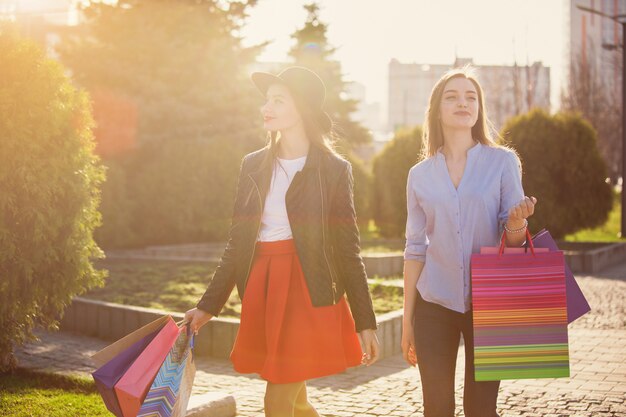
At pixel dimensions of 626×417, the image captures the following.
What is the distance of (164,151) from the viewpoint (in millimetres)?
21750

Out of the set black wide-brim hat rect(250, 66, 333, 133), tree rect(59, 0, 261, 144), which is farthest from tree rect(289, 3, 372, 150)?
black wide-brim hat rect(250, 66, 333, 133)

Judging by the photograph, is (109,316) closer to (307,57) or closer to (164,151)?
(164,151)

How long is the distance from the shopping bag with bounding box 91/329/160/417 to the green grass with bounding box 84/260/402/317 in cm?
504

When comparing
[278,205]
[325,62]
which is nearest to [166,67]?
[325,62]

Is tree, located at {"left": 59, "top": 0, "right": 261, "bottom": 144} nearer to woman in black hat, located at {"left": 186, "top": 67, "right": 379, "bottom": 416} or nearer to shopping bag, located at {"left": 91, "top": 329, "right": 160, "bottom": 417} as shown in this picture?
woman in black hat, located at {"left": 186, "top": 67, "right": 379, "bottom": 416}

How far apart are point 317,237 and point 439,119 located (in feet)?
2.63

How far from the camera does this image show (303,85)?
3.85 metres

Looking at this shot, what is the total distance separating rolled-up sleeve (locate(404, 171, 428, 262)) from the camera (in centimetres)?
365

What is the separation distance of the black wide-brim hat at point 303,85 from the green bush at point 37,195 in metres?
3.01

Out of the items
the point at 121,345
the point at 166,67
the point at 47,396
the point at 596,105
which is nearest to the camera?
the point at 121,345

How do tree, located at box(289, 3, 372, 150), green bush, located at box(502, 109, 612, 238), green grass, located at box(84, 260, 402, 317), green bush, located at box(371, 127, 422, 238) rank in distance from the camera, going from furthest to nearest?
tree, located at box(289, 3, 372, 150), green bush, located at box(371, 127, 422, 238), green bush, located at box(502, 109, 612, 238), green grass, located at box(84, 260, 402, 317)

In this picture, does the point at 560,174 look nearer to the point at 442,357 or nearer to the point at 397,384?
the point at 397,384

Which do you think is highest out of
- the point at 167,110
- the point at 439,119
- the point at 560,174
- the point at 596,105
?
the point at 596,105

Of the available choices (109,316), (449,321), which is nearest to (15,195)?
(109,316)
